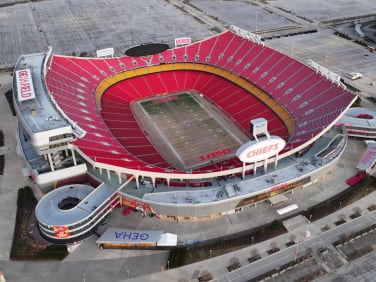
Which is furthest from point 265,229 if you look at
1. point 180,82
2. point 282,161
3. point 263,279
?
point 180,82

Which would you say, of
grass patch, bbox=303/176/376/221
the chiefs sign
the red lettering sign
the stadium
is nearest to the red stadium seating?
the stadium

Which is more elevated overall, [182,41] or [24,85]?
[24,85]

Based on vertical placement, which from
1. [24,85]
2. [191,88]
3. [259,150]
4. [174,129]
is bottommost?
[174,129]

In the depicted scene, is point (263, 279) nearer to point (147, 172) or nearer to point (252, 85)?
point (147, 172)

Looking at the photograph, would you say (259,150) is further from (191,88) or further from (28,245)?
(191,88)

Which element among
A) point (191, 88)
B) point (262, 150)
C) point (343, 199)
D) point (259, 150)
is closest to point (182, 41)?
point (191, 88)

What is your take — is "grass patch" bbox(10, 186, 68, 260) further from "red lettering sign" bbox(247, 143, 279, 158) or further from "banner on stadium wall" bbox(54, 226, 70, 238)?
"red lettering sign" bbox(247, 143, 279, 158)
